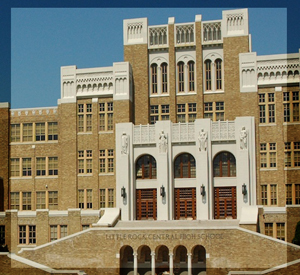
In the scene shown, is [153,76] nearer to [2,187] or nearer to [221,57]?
[221,57]

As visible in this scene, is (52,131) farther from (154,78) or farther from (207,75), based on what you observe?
(207,75)

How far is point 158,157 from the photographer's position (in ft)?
166

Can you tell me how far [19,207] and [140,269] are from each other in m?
15.5

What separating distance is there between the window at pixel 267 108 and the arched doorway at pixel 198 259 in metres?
12.0

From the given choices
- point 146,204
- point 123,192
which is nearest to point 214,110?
point 146,204

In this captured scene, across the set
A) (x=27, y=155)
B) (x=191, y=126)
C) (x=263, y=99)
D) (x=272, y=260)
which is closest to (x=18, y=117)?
(x=27, y=155)

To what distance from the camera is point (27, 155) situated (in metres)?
56.2

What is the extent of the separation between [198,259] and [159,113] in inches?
548

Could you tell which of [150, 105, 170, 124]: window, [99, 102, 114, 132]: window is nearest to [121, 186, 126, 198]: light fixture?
[99, 102, 114, 132]: window

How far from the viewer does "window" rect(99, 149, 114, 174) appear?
175 feet

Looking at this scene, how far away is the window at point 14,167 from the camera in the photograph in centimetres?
5647

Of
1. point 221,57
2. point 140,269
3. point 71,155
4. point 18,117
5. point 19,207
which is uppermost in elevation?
point 221,57

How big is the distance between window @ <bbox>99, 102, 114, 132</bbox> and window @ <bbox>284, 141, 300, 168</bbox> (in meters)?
14.8

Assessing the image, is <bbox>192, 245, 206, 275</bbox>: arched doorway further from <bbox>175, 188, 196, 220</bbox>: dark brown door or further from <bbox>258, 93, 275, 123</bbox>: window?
<bbox>258, 93, 275, 123</bbox>: window
